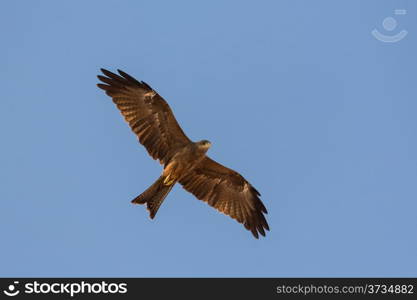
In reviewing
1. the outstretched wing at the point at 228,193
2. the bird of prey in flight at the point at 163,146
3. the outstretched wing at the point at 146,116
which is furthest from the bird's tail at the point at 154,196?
the outstretched wing at the point at 228,193

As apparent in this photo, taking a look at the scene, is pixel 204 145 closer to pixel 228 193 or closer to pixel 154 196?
pixel 154 196

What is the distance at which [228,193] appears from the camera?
1892 cm

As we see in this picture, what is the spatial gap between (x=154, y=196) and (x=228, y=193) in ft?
7.80

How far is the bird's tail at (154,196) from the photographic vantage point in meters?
17.1

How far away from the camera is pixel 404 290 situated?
15.7 metres

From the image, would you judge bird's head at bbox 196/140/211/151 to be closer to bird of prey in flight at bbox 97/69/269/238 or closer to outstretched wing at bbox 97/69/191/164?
bird of prey in flight at bbox 97/69/269/238

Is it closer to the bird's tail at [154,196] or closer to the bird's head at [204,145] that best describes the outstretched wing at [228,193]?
the bird's head at [204,145]

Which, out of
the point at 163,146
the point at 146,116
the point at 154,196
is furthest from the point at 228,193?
the point at 146,116

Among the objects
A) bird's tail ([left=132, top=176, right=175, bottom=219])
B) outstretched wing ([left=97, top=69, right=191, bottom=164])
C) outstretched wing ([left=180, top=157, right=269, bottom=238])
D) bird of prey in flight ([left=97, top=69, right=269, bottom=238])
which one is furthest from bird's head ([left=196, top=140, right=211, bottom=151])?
bird's tail ([left=132, top=176, right=175, bottom=219])

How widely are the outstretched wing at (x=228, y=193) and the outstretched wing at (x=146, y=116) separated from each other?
96 centimetres

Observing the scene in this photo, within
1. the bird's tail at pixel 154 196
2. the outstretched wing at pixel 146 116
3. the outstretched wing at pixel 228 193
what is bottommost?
the bird's tail at pixel 154 196

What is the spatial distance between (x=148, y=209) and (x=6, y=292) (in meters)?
3.47

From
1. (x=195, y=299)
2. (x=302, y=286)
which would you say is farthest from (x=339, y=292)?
(x=195, y=299)

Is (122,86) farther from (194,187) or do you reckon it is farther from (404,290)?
(404,290)
